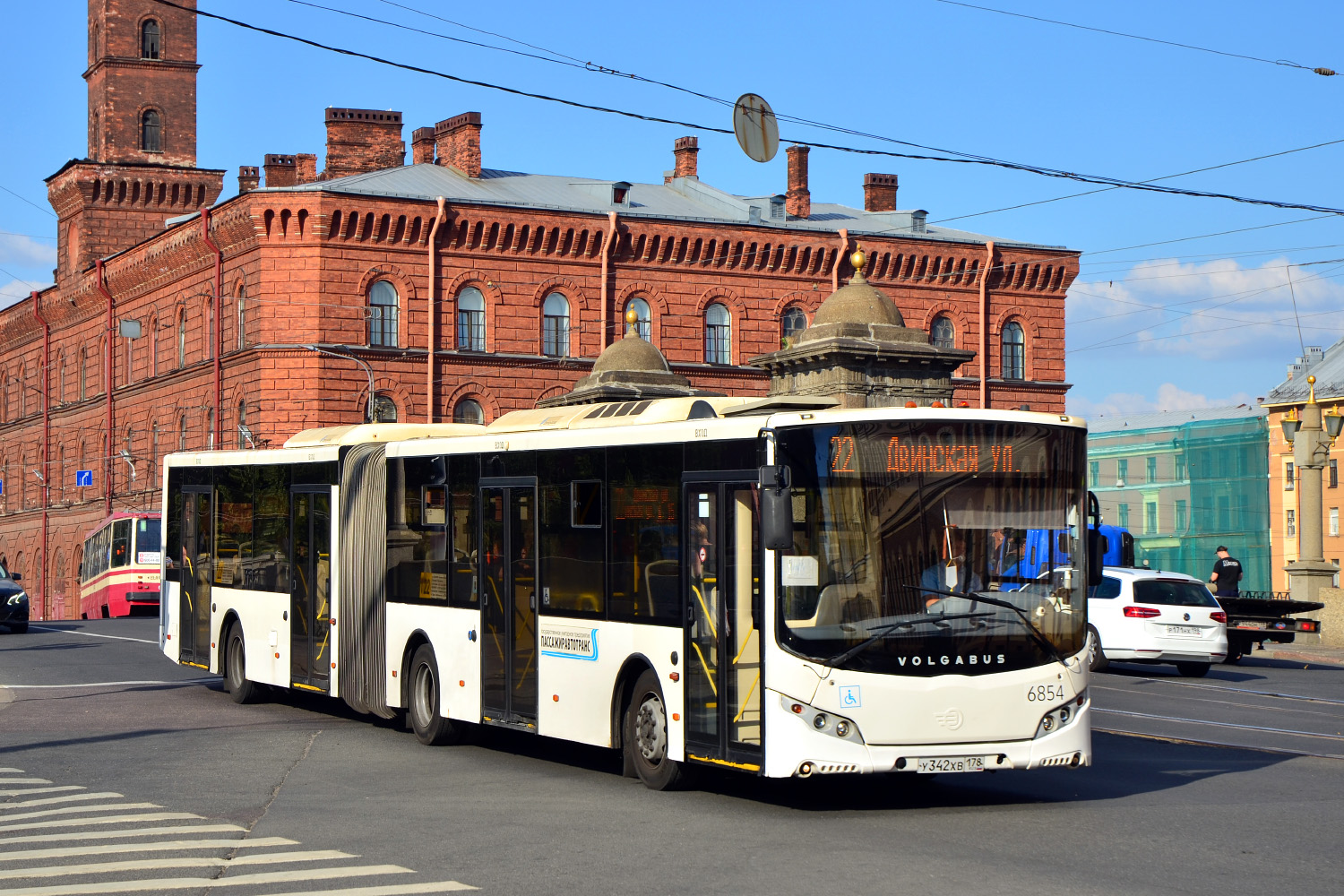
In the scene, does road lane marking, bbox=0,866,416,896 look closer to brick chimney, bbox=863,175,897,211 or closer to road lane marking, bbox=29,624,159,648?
road lane marking, bbox=29,624,159,648

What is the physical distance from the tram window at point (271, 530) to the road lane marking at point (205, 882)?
Answer: 9.26m

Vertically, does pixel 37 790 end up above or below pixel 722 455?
below

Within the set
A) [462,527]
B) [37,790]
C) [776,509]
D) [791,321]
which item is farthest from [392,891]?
[791,321]

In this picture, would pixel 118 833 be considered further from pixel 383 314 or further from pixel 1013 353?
pixel 1013 353

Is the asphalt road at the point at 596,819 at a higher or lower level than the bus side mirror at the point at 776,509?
lower

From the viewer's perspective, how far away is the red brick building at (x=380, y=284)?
163ft

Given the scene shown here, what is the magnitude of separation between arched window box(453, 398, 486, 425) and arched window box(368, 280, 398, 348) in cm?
261

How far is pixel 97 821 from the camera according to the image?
34.7ft

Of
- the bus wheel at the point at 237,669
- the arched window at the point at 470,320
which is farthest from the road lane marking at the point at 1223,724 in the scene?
the arched window at the point at 470,320

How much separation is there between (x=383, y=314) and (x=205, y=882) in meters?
42.5

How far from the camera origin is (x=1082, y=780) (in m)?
12.6

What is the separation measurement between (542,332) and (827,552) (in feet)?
139

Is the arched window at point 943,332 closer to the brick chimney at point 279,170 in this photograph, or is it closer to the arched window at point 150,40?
the brick chimney at point 279,170

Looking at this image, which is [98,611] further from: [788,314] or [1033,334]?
[1033,334]
